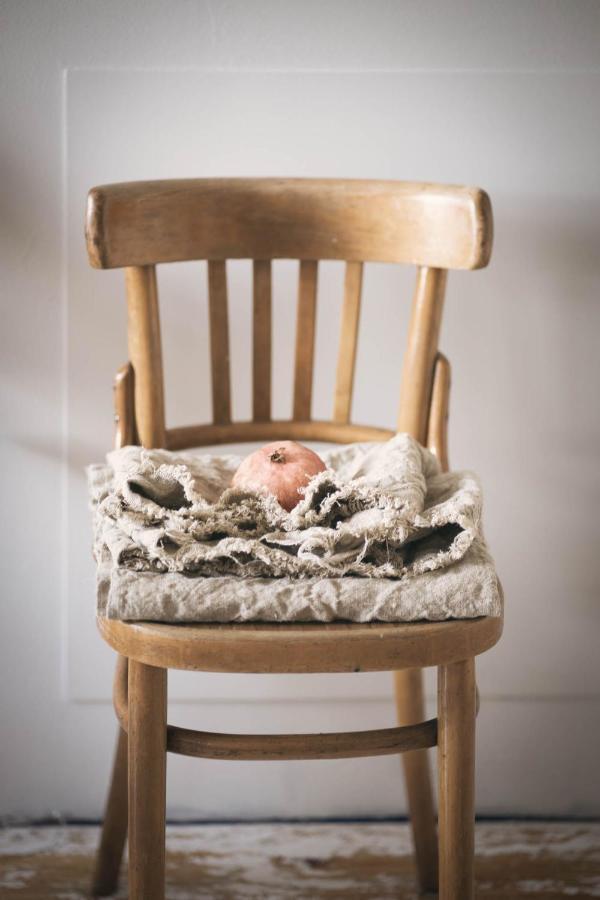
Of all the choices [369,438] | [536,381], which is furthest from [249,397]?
[536,381]

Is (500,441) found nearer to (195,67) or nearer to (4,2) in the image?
(195,67)

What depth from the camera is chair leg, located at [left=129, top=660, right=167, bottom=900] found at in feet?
2.52

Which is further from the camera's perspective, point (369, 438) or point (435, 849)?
point (435, 849)

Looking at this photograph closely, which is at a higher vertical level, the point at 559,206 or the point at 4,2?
the point at 4,2

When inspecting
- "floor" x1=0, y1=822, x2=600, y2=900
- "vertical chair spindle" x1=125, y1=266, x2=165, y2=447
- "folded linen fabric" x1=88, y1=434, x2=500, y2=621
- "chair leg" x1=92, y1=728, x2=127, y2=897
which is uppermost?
"vertical chair spindle" x1=125, y1=266, x2=165, y2=447

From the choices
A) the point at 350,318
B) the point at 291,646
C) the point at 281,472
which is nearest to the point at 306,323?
the point at 350,318

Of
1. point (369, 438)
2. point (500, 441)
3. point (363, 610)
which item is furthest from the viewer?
point (500, 441)

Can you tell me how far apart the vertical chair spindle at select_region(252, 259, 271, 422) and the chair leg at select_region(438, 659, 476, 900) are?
0.44 meters

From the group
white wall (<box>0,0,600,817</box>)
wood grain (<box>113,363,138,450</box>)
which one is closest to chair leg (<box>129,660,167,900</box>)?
wood grain (<box>113,363,138,450</box>)

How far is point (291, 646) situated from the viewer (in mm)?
731

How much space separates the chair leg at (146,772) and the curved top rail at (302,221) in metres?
0.44

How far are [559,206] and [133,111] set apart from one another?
53 cm

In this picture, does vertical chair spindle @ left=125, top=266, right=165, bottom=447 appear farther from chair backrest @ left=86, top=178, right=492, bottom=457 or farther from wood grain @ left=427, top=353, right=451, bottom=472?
wood grain @ left=427, top=353, right=451, bottom=472

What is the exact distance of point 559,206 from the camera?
49.9 inches
